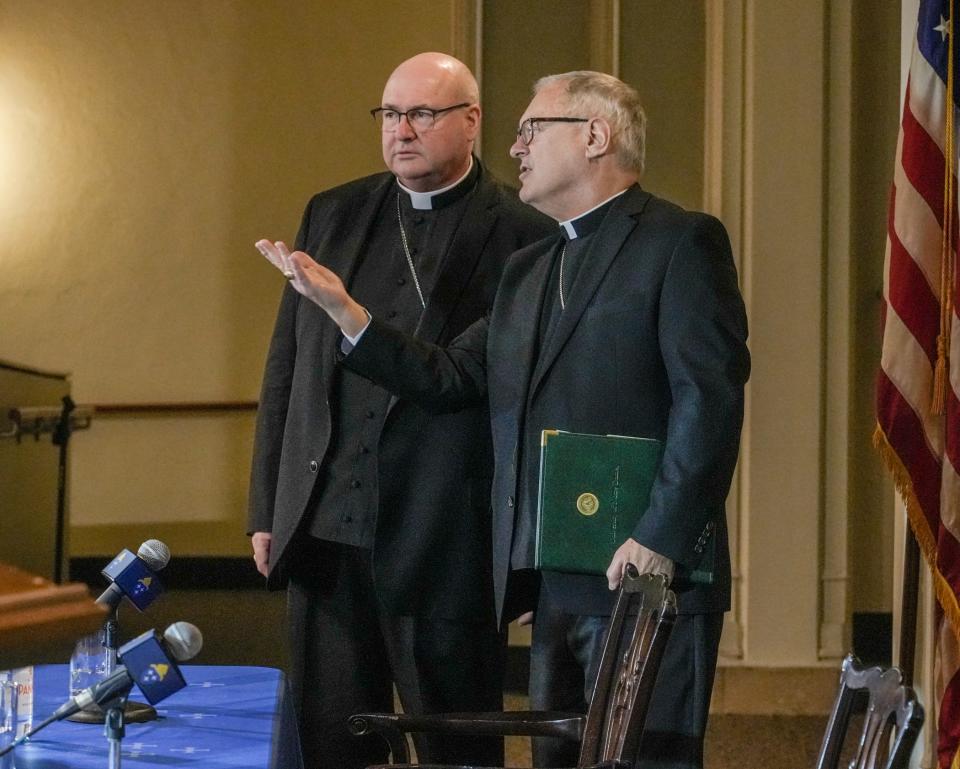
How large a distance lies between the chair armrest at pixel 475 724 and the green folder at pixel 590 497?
0.27 m

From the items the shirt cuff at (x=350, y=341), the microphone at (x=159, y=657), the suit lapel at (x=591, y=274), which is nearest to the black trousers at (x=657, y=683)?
the suit lapel at (x=591, y=274)

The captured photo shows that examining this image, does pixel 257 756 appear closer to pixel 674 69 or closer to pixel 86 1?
pixel 674 69

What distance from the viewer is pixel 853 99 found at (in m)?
5.21

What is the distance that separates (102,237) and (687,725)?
230 inches

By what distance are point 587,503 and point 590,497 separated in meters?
0.01

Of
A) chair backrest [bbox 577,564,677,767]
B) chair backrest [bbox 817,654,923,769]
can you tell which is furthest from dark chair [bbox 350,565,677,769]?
chair backrest [bbox 817,654,923,769]

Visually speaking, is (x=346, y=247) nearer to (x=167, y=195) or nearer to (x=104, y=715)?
(x=104, y=715)

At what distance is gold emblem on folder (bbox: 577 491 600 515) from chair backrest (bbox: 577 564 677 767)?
23 centimetres

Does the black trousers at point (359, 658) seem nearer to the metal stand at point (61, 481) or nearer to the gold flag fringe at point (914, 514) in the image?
the gold flag fringe at point (914, 514)

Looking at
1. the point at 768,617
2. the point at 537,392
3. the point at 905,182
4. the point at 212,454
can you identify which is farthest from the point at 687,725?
the point at 212,454

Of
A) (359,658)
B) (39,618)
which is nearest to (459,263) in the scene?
(359,658)

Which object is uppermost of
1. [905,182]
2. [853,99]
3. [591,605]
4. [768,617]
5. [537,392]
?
[853,99]

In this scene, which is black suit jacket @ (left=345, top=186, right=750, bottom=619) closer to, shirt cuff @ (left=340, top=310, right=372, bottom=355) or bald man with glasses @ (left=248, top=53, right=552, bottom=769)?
shirt cuff @ (left=340, top=310, right=372, bottom=355)

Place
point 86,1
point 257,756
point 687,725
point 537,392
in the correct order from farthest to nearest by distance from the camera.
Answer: point 86,1 < point 537,392 < point 687,725 < point 257,756
